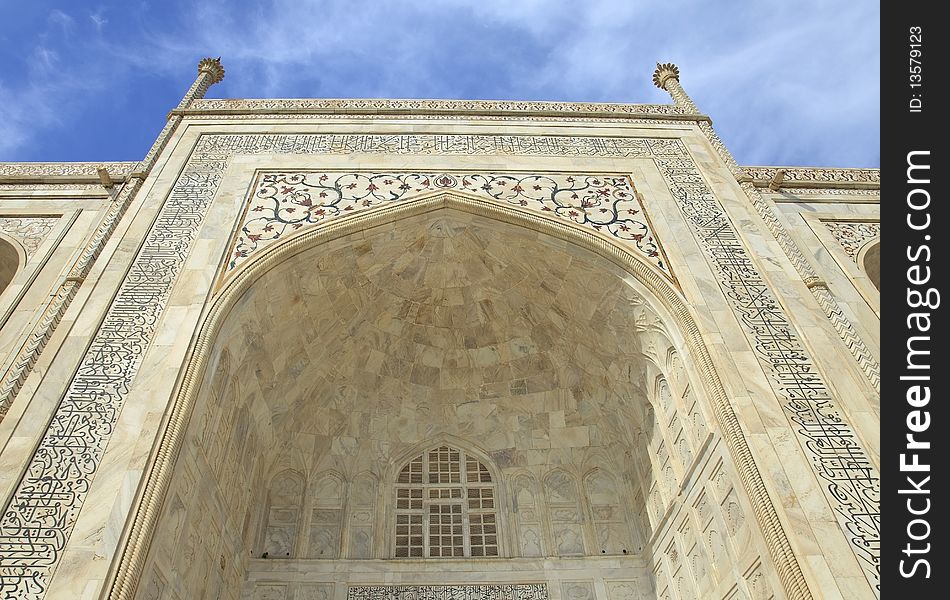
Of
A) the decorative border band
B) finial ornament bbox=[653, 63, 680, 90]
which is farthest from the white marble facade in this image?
finial ornament bbox=[653, 63, 680, 90]

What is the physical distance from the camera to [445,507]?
7.05 m

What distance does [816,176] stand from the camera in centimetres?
788

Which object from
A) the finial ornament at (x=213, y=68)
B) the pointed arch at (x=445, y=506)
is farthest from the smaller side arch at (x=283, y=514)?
the finial ornament at (x=213, y=68)

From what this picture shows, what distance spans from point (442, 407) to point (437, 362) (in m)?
0.54

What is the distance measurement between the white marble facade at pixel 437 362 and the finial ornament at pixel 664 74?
1.25m

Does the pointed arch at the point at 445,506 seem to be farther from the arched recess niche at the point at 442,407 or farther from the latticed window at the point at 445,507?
the arched recess niche at the point at 442,407

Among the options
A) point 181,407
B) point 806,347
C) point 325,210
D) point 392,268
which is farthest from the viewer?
point 392,268

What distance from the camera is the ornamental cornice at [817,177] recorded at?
772 centimetres

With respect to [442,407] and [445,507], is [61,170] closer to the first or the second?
[442,407]

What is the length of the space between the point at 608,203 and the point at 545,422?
2.58 metres

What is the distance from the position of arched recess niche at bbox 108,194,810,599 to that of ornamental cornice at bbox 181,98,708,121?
1.95 metres

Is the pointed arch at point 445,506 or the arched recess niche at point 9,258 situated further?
the pointed arch at point 445,506

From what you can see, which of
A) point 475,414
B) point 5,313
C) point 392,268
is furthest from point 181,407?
point 475,414

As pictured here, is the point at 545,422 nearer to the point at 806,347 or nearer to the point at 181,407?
the point at 806,347
